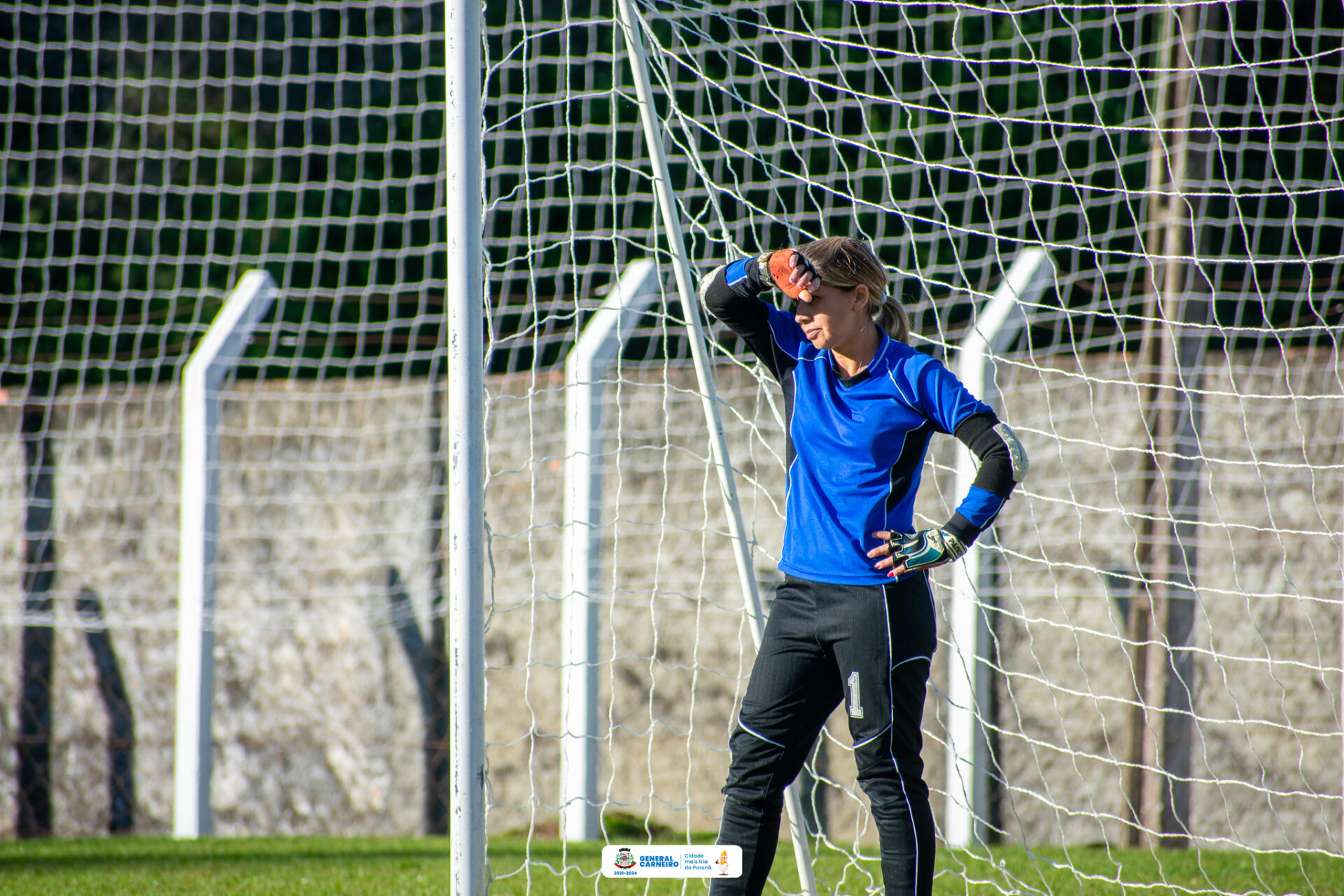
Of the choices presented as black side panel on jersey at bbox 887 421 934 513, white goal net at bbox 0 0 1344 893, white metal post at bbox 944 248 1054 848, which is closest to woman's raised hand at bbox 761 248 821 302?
black side panel on jersey at bbox 887 421 934 513

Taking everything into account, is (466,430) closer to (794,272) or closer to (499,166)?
(794,272)

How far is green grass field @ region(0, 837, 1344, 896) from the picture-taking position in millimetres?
3434

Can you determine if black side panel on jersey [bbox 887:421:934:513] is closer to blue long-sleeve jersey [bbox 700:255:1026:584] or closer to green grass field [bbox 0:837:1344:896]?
blue long-sleeve jersey [bbox 700:255:1026:584]

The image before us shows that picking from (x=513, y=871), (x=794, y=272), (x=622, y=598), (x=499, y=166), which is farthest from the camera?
(x=499, y=166)

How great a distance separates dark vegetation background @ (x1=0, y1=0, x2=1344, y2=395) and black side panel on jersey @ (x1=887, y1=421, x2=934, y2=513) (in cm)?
A: 285

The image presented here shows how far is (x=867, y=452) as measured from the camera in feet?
8.09

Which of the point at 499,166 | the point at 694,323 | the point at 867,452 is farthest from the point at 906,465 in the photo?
the point at 499,166

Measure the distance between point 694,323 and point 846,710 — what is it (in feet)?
3.73

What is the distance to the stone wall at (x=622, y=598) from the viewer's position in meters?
4.36

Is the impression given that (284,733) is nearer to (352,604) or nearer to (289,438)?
(352,604)

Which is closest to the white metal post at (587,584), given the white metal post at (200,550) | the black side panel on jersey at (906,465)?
the white metal post at (200,550)

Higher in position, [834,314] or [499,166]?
[499,166]

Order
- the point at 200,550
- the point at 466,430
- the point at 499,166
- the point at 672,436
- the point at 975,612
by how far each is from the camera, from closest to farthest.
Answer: the point at 466,430
the point at 975,612
the point at 200,550
the point at 672,436
the point at 499,166

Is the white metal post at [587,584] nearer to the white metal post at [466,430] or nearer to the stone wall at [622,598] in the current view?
the stone wall at [622,598]
